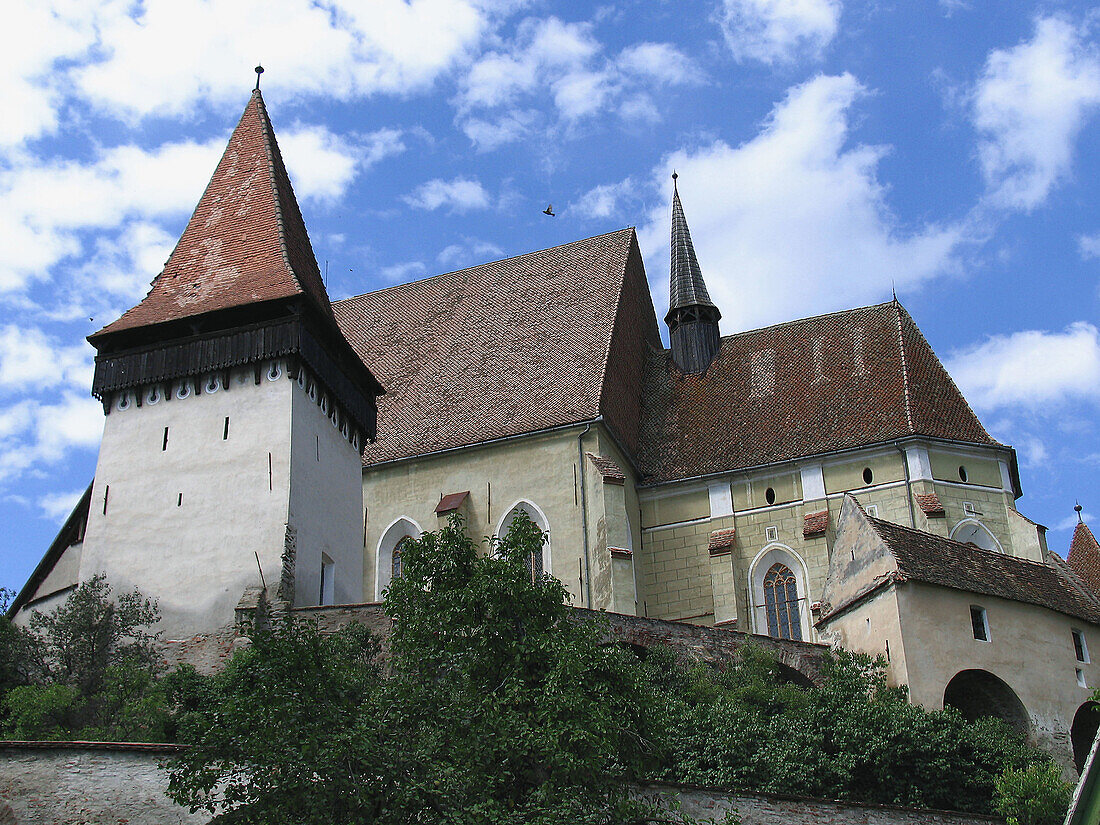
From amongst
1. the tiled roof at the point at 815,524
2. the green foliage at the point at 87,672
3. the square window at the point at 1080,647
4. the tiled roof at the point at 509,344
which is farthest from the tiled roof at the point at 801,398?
the green foliage at the point at 87,672

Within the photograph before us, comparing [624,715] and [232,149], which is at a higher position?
[232,149]

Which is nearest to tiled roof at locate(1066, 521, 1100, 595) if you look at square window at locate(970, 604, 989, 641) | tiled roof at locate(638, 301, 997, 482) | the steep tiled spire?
the steep tiled spire

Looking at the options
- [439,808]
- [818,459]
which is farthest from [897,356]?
[439,808]

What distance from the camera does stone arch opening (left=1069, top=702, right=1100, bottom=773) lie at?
24.4m

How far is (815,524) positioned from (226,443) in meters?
13.7

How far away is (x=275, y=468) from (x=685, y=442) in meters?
12.7

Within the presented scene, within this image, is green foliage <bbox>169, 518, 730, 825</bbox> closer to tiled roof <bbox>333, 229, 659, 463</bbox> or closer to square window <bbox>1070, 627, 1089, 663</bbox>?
square window <bbox>1070, 627, 1089, 663</bbox>

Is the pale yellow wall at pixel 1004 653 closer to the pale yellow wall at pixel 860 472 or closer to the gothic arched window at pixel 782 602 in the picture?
the gothic arched window at pixel 782 602

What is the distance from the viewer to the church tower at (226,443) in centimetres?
2561

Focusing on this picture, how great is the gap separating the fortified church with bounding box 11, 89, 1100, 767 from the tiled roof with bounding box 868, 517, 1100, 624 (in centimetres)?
9

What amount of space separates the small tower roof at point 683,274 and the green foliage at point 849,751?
59.5 feet

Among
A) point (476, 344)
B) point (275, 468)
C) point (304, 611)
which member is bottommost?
point (304, 611)

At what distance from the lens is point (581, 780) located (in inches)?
610

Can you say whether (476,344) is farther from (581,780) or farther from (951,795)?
(581,780)
